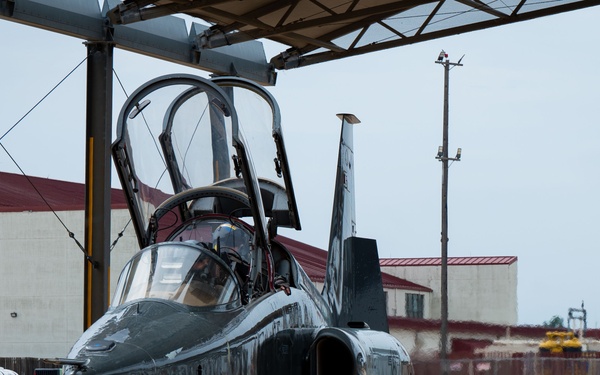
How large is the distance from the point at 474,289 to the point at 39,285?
17.8m

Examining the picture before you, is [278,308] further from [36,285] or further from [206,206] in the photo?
[36,285]

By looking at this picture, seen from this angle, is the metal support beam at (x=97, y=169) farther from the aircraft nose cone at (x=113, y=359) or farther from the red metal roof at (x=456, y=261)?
the red metal roof at (x=456, y=261)

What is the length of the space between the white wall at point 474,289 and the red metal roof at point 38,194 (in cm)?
1207

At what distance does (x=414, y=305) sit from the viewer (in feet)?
123

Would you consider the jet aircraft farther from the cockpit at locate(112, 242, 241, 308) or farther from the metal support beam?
the metal support beam

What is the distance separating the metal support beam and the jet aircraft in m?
4.61

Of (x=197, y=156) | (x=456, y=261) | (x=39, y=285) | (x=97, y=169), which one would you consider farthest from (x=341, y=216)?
(x=456, y=261)

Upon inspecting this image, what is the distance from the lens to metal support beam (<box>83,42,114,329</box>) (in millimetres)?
15461

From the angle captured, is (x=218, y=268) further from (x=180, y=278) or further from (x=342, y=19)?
(x=342, y=19)

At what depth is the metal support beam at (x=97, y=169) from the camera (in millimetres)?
15461

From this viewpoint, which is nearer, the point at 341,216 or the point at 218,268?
the point at 218,268

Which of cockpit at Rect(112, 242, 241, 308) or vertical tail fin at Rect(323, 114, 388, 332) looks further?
vertical tail fin at Rect(323, 114, 388, 332)

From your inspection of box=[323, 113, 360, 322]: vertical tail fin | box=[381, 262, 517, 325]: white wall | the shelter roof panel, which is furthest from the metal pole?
box=[323, 113, 360, 322]: vertical tail fin

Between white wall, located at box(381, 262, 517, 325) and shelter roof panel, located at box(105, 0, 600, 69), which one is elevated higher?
shelter roof panel, located at box(105, 0, 600, 69)
